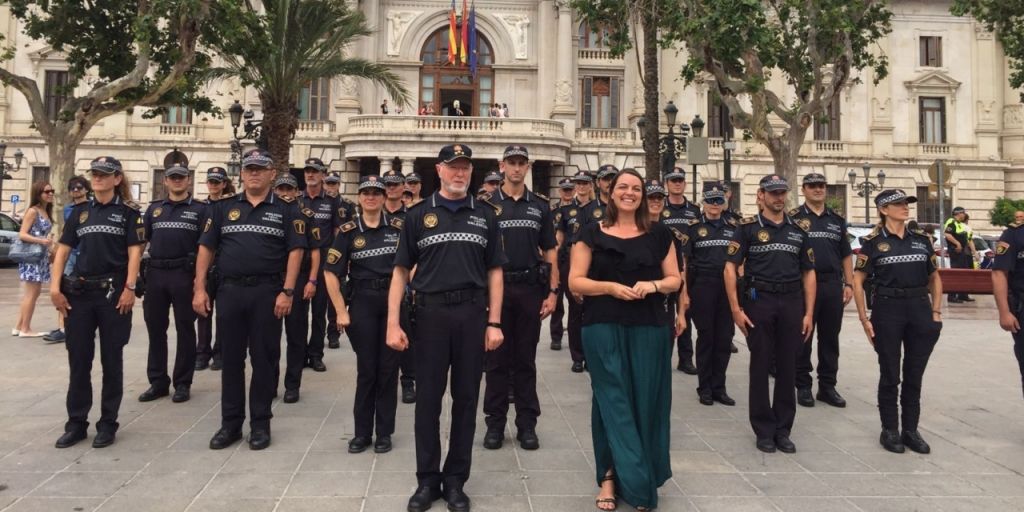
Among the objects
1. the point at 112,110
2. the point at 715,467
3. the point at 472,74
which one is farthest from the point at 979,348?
the point at 472,74

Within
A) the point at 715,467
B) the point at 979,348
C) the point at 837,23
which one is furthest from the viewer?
the point at 837,23

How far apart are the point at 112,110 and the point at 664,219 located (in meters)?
14.0

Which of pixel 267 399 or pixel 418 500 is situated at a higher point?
pixel 267 399

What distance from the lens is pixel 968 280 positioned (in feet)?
46.6

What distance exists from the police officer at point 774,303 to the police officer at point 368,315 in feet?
9.57

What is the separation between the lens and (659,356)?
390 centimetres

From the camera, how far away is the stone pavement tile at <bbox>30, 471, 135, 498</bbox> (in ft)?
13.3

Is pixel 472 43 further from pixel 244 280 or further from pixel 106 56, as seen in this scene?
pixel 244 280

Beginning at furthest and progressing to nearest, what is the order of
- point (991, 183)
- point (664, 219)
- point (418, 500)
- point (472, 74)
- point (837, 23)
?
point (991, 183), point (472, 74), point (837, 23), point (664, 219), point (418, 500)

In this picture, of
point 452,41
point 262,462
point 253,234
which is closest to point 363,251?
point 253,234

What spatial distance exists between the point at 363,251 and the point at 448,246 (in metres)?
1.52

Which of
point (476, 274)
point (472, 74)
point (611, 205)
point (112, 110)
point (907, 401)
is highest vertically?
point (472, 74)

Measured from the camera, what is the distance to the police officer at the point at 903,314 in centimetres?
513

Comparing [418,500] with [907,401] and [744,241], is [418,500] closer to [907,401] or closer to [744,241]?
[744,241]
